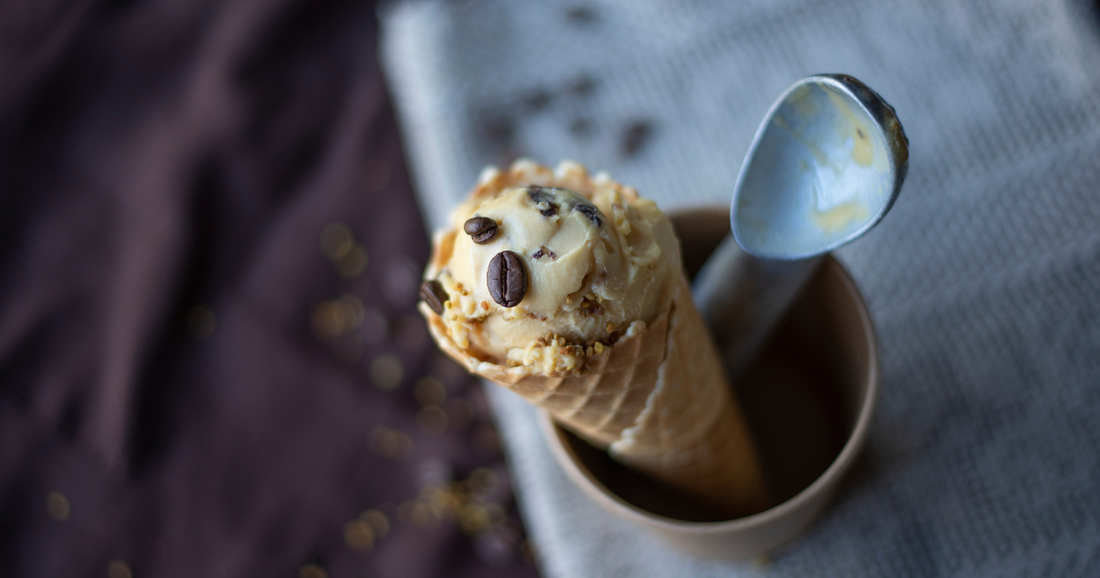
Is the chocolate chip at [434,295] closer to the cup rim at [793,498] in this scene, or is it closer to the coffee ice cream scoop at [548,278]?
the coffee ice cream scoop at [548,278]

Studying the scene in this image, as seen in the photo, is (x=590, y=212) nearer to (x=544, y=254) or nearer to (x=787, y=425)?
(x=544, y=254)

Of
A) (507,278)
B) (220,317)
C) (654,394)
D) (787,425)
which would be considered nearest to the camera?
(507,278)

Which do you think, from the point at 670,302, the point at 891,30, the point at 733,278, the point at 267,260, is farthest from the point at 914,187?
the point at 267,260

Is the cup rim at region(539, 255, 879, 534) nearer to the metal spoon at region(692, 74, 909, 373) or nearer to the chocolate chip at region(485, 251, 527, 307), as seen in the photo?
the metal spoon at region(692, 74, 909, 373)

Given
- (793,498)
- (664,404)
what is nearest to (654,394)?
(664,404)

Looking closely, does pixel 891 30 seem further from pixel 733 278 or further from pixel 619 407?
pixel 619 407

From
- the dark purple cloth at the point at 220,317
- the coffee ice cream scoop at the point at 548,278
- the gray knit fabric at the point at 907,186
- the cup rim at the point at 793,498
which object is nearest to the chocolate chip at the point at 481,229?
the coffee ice cream scoop at the point at 548,278
